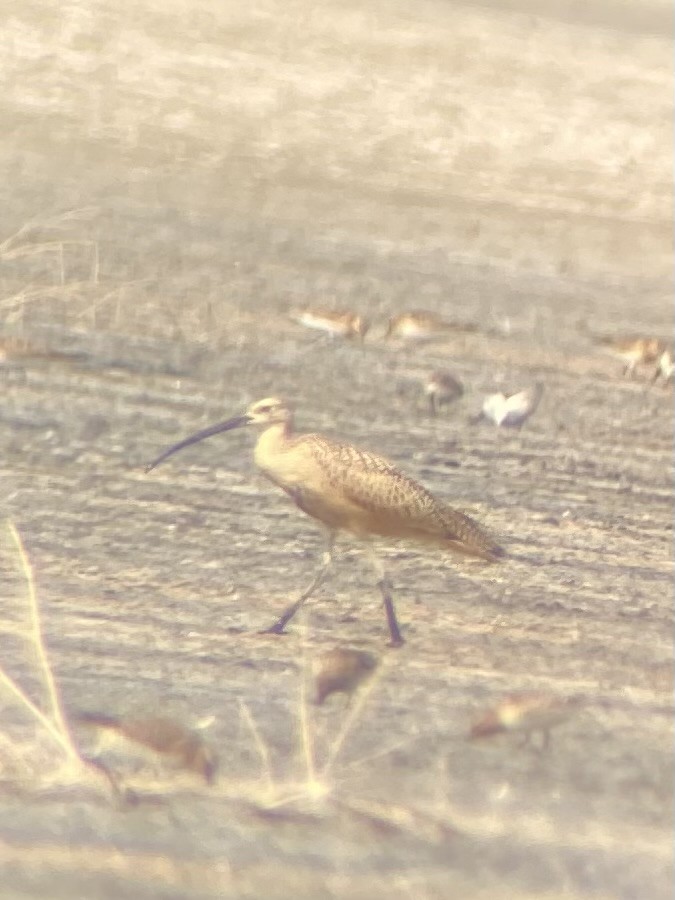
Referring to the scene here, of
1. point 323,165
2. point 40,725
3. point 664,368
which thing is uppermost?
point 323,165

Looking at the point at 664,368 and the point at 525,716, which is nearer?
the point at 525,716

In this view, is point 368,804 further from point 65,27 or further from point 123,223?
point 65,27

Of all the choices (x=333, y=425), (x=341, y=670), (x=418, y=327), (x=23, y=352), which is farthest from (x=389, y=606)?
(x=23, y=352)

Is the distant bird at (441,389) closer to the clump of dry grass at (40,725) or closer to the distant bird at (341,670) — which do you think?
the distant bird at (341,670)

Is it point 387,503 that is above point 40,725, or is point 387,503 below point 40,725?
above

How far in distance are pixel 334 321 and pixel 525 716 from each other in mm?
430

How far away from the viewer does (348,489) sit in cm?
96

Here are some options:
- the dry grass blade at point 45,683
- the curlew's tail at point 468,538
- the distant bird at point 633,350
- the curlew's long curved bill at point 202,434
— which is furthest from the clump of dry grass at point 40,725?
the distant bird at point 633,350

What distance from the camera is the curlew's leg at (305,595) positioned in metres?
0.92

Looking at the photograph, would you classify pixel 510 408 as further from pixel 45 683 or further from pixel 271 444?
pixel 45 683

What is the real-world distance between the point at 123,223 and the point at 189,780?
560 millimetres

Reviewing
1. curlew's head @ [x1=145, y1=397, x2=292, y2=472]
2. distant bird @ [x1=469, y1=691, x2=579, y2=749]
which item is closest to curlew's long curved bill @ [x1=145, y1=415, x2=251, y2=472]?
curlew's head @ [x1=145, y1=397, x2=292, y2=472]

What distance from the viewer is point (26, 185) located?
101 centimetres

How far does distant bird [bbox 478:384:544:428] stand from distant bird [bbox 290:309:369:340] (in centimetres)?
15
